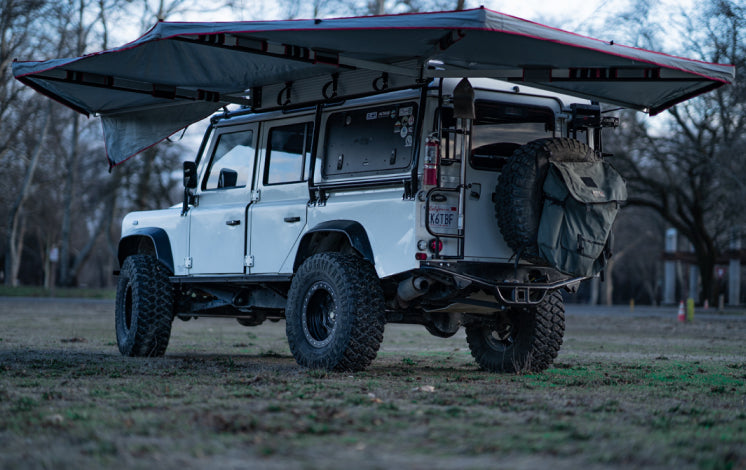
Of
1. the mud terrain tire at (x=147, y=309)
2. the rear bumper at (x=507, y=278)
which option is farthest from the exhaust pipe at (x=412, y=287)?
the mud terrain tire at (x=147, y=309)

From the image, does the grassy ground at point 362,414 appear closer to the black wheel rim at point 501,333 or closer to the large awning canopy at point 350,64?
the black wheel rim at point 501,333

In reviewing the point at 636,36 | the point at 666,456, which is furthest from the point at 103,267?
the point at 666,456

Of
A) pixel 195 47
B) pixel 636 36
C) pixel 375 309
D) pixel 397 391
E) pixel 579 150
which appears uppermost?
pixel 636 36

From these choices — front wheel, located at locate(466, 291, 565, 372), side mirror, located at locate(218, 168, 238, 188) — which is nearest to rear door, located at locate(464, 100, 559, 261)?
front wheel, located at locate(466, 291, 565, 372)

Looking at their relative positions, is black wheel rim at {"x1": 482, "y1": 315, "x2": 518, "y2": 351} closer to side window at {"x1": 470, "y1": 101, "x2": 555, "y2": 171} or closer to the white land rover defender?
the white land rover defender

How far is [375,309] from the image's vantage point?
27.5 ft

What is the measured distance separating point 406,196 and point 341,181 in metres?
1.02

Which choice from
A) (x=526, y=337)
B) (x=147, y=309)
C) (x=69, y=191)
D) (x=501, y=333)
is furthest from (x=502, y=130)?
(x=69, y=191)

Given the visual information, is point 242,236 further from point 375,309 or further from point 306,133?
point 375,309

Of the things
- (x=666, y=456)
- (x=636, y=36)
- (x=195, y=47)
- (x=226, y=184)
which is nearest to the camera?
(x=666, y=456)

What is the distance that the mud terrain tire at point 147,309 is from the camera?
10.8 meters

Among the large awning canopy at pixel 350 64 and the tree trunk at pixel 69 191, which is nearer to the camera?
the large awning canopy at pixel 350 64

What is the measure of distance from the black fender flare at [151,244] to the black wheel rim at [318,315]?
9.07ft

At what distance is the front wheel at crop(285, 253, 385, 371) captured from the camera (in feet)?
27.3
